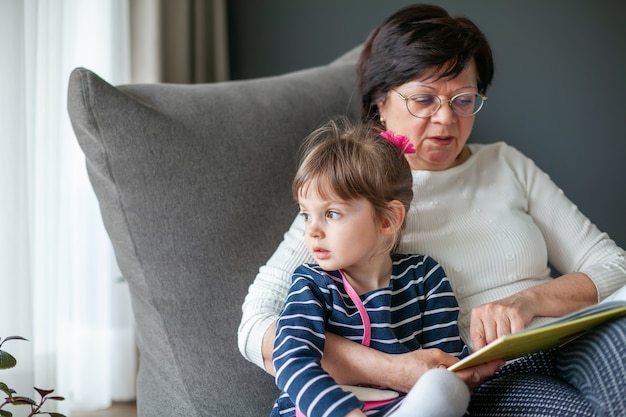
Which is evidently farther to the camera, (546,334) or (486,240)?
(486,240)

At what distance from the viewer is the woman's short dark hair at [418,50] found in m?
1.55

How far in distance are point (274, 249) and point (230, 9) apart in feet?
4.22

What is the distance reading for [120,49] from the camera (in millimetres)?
2068

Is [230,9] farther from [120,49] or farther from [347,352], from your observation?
[347,352]

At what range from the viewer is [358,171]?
124cm

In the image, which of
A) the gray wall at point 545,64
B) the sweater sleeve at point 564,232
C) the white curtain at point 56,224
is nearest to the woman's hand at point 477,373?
the sweater sleeve at point 564,232

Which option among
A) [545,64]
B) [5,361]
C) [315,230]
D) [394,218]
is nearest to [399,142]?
[394,218]

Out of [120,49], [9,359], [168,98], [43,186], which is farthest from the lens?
[120,49]

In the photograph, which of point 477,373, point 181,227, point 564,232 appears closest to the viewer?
point 477,373

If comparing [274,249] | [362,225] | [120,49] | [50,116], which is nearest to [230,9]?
[120,49]

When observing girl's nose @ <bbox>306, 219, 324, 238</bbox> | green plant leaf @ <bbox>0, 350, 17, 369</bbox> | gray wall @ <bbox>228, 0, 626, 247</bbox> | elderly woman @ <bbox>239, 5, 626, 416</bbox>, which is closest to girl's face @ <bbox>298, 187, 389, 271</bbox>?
girl's nose @ <bbox>306, 219, 324, 238</bbox>

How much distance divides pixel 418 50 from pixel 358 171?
434mm

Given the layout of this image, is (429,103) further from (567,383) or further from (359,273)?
(567,383)

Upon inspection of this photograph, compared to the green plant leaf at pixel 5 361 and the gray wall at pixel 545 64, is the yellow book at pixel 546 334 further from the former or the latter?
the gray wall at pixel 545 64
